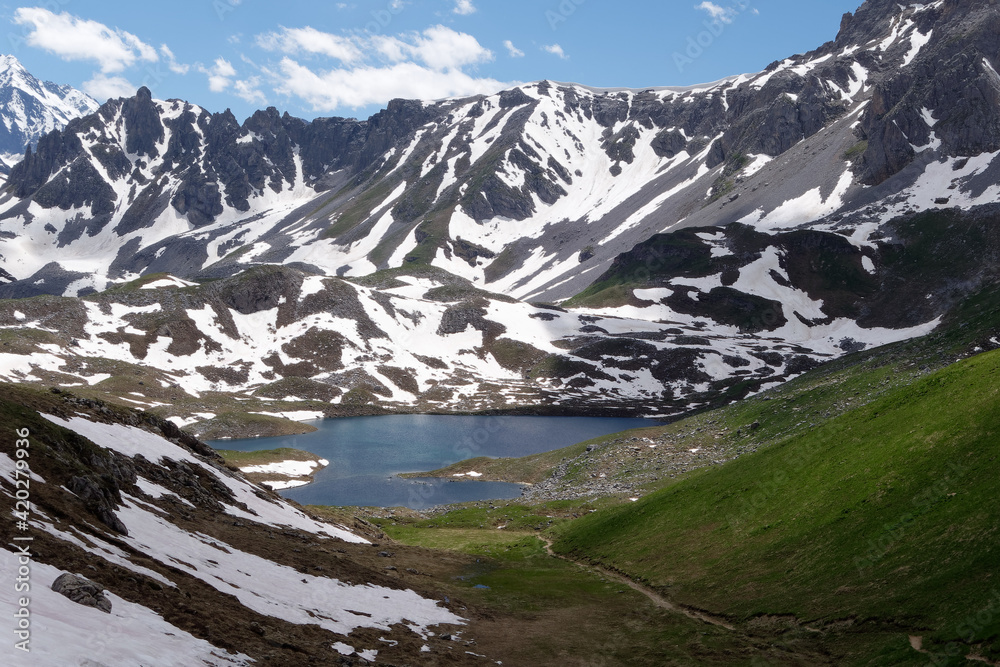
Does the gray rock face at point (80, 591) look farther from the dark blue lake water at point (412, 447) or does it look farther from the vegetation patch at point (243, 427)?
the vegetation patch at point (243, 427)

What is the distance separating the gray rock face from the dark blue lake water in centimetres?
7625

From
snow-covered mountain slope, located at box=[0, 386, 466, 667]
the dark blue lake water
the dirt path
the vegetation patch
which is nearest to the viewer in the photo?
snow-covered mountain slope, located at box=[0, 386, 466, 667]

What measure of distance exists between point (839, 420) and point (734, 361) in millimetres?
152825

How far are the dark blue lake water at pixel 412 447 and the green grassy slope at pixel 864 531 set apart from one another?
175 feet

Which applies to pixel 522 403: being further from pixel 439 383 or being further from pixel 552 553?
pixel 552 553

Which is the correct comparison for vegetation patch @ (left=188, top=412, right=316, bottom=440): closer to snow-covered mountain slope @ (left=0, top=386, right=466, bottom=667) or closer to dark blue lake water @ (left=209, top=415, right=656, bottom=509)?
dark blue lake water @ (left=209, top=415, right=656, bottom=509)

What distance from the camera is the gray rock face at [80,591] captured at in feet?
65.2

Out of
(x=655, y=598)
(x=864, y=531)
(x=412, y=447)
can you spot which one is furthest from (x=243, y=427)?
(x=864, y=531)

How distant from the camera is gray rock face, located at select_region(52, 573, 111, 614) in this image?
1988 centimetres

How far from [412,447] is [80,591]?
383 ft

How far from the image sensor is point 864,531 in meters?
33.6

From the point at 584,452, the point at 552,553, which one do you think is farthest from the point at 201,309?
the point at 552,553

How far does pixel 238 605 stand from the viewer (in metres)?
27.2

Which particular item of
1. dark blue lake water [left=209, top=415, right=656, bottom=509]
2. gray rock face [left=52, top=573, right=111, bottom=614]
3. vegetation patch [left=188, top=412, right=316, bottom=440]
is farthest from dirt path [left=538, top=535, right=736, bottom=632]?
vegetation patch [left=188, top=412, right=316, bottom=440]
